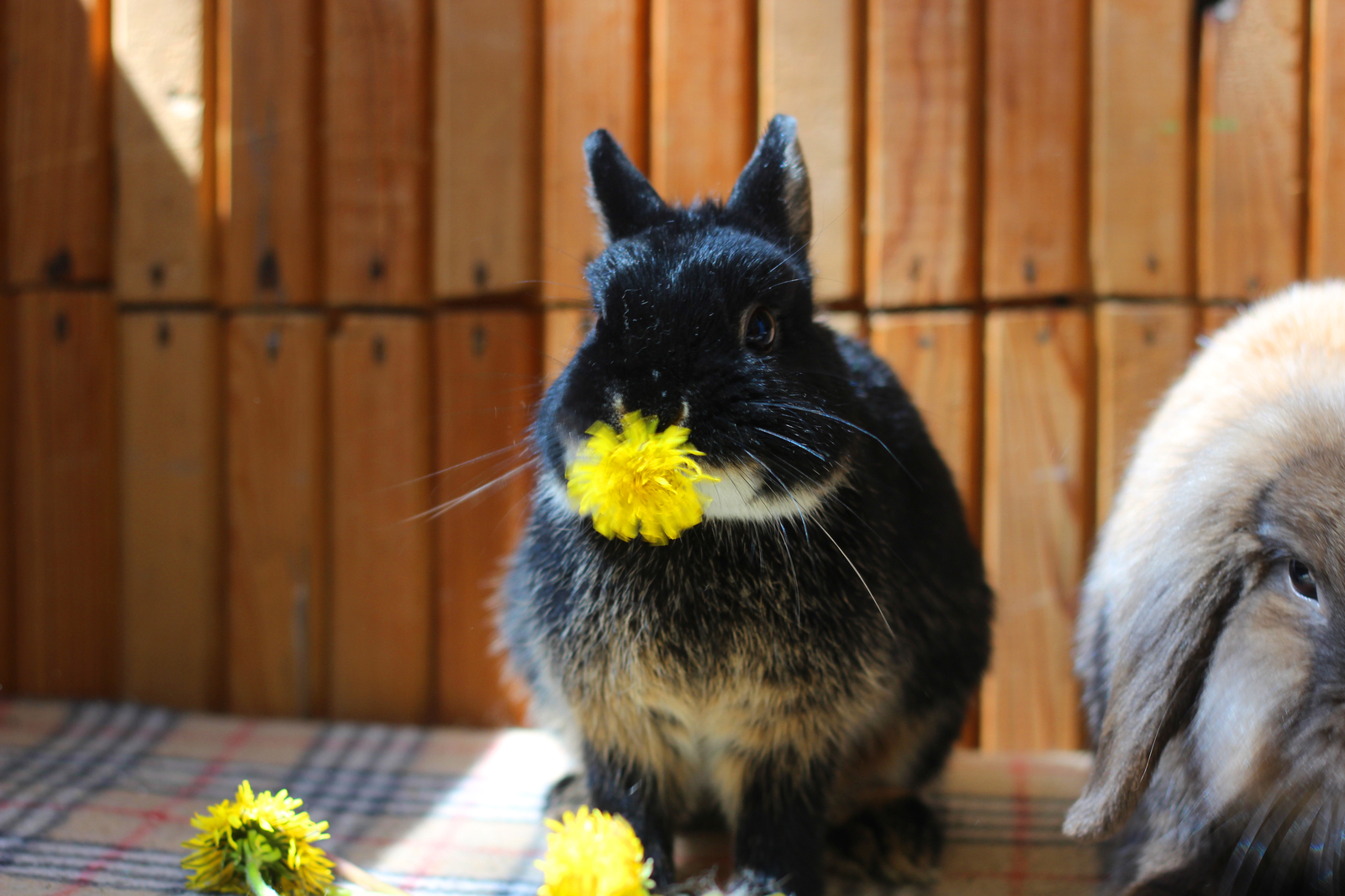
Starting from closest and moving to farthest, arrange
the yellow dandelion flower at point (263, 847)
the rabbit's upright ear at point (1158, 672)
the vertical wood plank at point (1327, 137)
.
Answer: the rabbit's upright ear at point (1158, 672), the yellow dandelion flower at point (263, 847), the vertical wood plank at point (1327, 137)

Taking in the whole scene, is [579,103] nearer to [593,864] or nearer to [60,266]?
[60,266]

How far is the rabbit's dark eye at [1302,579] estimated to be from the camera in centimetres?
126

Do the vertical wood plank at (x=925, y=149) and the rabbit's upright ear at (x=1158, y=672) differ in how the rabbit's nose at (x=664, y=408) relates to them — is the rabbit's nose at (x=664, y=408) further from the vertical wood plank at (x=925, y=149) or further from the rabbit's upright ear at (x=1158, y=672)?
the vertical wood plank at (x=925, y=149)

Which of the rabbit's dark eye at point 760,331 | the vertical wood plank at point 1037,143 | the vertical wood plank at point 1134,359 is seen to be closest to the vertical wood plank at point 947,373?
the vertical wood plank at point 1037,143

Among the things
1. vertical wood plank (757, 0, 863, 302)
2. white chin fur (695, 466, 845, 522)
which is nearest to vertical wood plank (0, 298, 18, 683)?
vertical wood plank (757, 0, 863, 302)

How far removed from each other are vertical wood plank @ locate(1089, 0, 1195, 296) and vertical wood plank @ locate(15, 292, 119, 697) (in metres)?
2.26

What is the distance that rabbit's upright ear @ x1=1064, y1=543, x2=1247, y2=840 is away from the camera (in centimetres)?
134

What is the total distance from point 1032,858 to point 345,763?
54.4 inches

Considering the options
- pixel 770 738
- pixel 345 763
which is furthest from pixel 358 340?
pixel 770 738

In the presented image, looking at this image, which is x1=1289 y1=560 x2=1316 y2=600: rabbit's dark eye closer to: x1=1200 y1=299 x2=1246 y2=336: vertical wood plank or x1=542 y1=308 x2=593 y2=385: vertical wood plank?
x1=1200 y1=299 x2=1246 y2=336: vertical wood plank

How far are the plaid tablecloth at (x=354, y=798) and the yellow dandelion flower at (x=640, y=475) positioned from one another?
0.82 metres

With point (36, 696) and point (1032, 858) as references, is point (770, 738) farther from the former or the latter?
point (36, 696)

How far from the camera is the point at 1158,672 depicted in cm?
135

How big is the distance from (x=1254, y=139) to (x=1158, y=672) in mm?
1411
